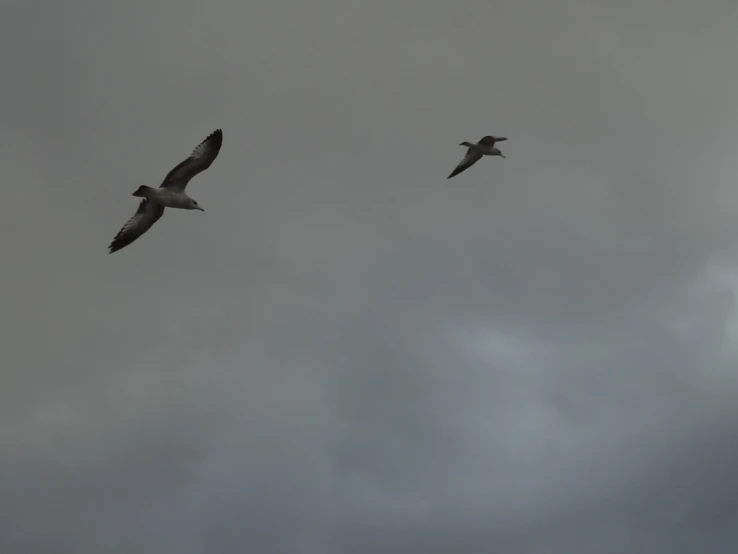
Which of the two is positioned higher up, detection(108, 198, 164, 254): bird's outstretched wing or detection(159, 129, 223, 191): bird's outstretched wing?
A: detection(159, 129, 223, 191): bird's outstretched wing

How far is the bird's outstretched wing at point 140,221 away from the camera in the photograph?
145 ft

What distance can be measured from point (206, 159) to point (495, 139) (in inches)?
1025

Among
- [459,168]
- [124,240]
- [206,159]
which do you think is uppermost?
[459,168]

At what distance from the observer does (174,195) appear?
43688mm

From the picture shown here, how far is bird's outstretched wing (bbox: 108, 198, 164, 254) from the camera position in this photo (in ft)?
145

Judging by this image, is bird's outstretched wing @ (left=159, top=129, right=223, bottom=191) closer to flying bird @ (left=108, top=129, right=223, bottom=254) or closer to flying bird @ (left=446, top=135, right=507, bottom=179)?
flying bird @ (left=108, top=129, right=223, bottom=254)

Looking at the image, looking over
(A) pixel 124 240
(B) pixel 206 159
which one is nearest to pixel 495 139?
(B) pixel 206 159

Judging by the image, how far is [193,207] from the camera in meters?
45.1

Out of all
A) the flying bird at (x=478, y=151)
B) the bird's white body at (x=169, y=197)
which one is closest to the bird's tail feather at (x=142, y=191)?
the bird's white body at (x=169, y=197)

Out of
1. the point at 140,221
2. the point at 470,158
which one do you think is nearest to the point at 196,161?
the point at 140,221

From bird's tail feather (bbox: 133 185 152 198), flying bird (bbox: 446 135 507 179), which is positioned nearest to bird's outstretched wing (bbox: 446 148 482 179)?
flying bird (bbox: 446 135 507 179)

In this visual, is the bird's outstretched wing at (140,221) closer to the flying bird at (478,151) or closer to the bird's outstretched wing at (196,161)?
the bird's outstretched wing at (196,161)

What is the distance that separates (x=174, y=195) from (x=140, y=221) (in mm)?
2571

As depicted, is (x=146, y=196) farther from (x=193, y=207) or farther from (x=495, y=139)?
(x=495, y=139)
